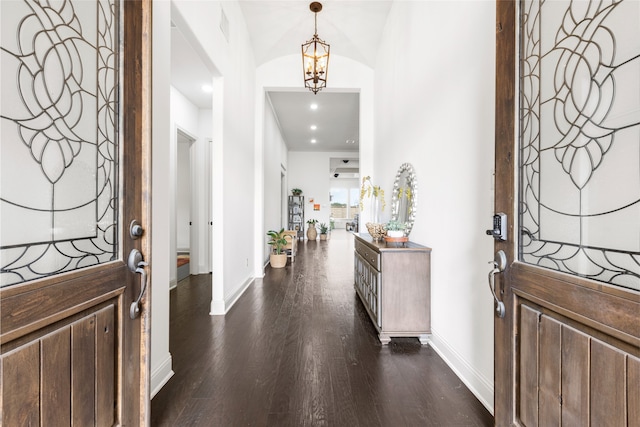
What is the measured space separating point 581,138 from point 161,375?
8.62 feet

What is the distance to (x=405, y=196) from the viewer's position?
10.2 feet

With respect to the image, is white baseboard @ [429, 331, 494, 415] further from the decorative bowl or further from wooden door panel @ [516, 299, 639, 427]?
the decorative bowl

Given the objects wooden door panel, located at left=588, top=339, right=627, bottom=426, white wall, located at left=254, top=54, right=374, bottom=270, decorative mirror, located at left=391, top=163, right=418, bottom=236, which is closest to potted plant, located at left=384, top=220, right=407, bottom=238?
decorative mirror, located at left=391, top=163, right=418, bottom=236

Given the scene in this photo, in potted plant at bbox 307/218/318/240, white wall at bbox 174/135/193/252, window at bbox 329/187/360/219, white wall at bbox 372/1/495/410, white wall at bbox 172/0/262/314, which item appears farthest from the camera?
window at bbox 329/187/360/219

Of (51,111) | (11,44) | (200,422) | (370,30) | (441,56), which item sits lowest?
(200,422)

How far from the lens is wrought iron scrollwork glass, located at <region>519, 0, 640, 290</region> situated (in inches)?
33.4

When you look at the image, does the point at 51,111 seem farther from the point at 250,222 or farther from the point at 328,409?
the point at 250,222

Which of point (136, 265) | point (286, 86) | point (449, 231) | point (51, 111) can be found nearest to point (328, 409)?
point (136, 265)

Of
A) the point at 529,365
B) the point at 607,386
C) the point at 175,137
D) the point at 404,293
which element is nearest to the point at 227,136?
the point at 175,137

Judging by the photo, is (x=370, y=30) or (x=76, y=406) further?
(x=370, y=30)

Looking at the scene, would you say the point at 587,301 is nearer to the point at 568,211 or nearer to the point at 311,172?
the point at 568,211

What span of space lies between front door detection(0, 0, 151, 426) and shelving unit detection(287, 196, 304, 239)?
9.22 m

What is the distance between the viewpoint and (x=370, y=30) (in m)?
4.14

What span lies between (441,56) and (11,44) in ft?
8.50
